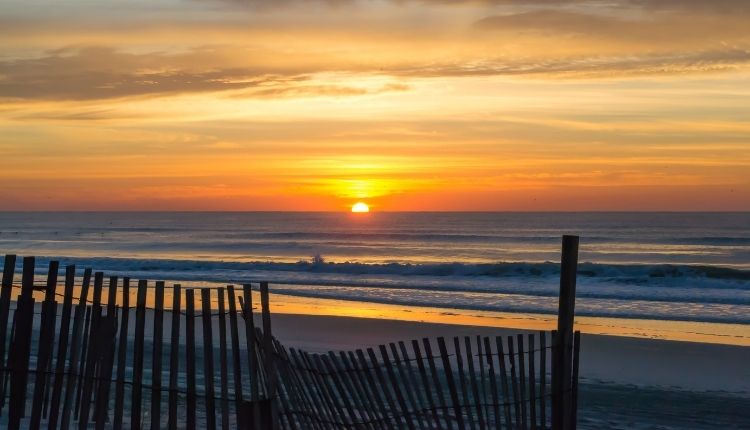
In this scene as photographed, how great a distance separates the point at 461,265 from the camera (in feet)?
122

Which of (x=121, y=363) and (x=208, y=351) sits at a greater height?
(x=208, y=351)

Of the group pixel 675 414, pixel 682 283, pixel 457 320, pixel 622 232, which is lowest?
pixel 675 414

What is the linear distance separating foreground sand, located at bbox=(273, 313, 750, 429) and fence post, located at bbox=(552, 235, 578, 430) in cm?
346

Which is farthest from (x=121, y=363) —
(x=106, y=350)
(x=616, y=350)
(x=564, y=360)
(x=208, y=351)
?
(x=616, y=350)

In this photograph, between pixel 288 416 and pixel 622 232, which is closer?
pixel 288 416

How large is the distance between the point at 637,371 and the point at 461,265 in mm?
23956

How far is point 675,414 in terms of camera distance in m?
10.5

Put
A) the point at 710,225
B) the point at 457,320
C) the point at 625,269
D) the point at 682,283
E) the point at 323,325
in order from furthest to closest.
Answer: the point at 710,225, the point at 625,269, the point at 682,283, the point at 457,320, the point at 323,325

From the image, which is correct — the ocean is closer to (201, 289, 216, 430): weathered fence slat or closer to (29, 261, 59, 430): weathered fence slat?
(201, 289, 216, 430): weathered fence slat

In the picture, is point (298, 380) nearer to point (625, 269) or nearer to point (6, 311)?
point (6, 311)

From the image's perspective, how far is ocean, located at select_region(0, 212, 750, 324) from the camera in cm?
2495

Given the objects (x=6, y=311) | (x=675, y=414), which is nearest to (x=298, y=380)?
(x=6, y=311)

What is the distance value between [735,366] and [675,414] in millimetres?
4087

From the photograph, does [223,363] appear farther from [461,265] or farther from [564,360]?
[461,265]
